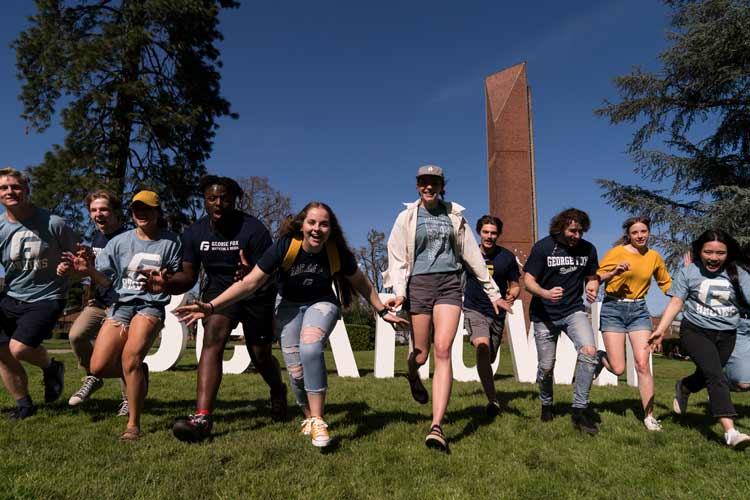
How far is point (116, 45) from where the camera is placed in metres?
18.8

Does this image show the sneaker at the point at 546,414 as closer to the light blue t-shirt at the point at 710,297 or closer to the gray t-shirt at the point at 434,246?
the light blue t-shirt at the point at 710,297

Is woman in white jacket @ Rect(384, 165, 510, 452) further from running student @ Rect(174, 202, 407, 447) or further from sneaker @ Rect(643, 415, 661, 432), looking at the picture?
sneaker @ Rect(643, 415, 661, 432)

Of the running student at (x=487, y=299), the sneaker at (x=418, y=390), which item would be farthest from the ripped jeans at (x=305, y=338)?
the running student at (x=487, y=299)

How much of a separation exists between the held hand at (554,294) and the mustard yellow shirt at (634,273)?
2.20 ft

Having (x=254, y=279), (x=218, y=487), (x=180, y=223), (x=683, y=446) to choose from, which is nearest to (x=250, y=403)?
(x=254, y=279)

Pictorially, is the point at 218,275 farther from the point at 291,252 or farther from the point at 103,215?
the point at 103,215

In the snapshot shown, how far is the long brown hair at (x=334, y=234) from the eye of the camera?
4.31 m

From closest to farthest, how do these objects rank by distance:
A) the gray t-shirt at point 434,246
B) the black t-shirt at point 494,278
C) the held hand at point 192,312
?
1. the held hand at point 192,312
2. the gray t-shirt at point 434,246
3. the black t-shirt at point 494,278

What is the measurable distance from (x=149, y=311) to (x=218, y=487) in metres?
1.95

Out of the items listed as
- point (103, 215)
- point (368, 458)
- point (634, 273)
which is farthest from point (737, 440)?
point (103, 215)

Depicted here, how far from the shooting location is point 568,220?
5.40 meters

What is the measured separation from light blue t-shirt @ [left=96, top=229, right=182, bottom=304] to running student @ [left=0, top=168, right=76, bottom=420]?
2.36 ft

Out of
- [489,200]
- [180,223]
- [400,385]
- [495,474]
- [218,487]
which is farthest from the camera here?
[489,200]

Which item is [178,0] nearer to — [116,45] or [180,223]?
[116,45]
